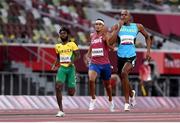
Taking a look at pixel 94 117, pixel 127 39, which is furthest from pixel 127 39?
pixel 94 117

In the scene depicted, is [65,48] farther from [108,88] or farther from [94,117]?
[94,117]

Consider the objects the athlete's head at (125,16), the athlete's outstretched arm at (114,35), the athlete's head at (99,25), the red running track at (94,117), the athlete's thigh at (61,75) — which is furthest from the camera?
the athlete's outstretched arm at (114,35)

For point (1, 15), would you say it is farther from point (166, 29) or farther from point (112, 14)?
point (166, 29)

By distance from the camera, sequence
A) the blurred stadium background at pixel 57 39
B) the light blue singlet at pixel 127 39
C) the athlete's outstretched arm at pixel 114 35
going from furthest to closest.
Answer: the blurred stadium background at pixel 57 39, the light blue singlet at pixel 127 39, the athlete's outstretched arm at pixel 114 35

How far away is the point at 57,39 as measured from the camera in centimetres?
3095

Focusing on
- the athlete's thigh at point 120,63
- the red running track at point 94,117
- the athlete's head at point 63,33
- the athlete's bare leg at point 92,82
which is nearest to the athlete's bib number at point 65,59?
the athlete's head at point 63,33

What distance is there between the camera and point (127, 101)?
17641 millimetres

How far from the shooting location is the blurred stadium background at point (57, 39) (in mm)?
28188

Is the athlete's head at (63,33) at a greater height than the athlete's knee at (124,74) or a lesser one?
greater

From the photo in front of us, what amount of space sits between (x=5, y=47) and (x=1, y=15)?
6.57ft

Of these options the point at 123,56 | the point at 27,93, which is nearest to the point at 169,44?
the point at 27,93

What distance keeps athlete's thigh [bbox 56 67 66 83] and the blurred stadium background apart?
8.66 metres

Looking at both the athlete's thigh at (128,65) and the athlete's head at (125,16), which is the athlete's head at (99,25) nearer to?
the athlete's head at (125,16)

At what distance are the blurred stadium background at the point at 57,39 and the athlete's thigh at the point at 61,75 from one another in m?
8.66
